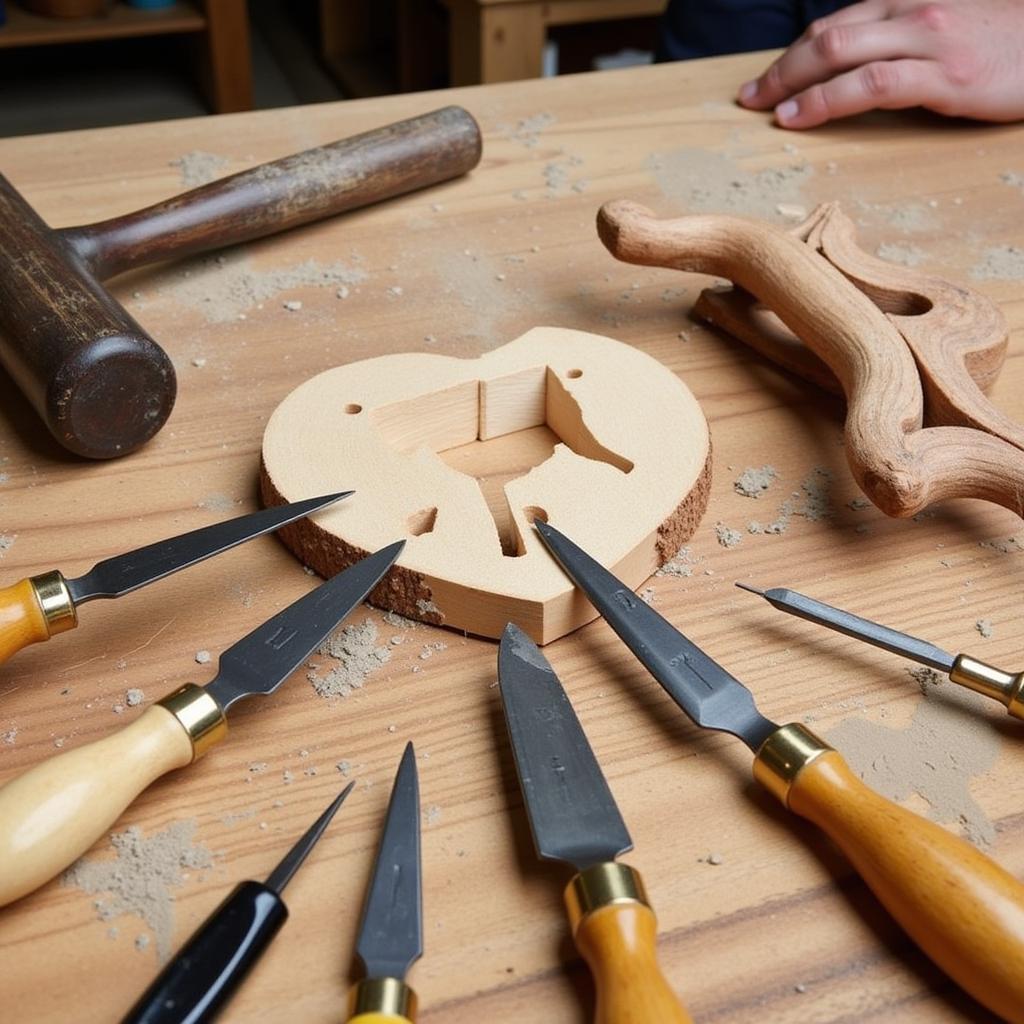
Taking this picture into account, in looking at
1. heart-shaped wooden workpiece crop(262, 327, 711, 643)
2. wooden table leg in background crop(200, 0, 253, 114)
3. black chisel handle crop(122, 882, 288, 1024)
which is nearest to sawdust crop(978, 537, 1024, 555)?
heart-shaped wooden workpiece crop(262, 327, 711, 643)

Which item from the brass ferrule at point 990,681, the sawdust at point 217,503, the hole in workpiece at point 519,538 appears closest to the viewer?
the brass ferrule at point 990,681

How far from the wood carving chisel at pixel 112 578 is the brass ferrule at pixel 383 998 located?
0.38 m

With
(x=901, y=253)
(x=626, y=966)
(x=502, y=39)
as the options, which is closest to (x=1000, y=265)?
(x=901, y=253)

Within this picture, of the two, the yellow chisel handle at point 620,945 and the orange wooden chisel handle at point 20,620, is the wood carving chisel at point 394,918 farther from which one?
the orange wooden chisel handle at point 20,620

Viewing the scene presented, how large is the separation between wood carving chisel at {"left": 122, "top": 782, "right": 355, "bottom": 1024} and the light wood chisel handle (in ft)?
0.33

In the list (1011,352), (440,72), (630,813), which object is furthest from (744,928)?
(440,72)

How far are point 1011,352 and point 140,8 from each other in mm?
3140

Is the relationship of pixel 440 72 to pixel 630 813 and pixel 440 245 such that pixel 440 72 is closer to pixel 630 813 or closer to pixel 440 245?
pixel 440 245

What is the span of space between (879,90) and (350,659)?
1.28 meters

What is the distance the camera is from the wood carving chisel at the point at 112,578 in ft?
2.76

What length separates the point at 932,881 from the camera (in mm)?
692

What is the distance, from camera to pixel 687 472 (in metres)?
1.01

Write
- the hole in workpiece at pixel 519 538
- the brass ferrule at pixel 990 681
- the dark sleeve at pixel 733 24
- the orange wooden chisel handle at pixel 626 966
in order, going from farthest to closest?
the dark sleeve at pixel 733 24 → the hole in workpiece at pixel 519 538 → the brass ferrule at pixel 990 681 → the orange wooden chisel handle at pixel 626 966

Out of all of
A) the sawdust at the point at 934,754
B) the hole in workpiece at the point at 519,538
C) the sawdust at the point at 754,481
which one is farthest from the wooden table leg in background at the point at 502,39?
the sawdust at the point at 934,754
